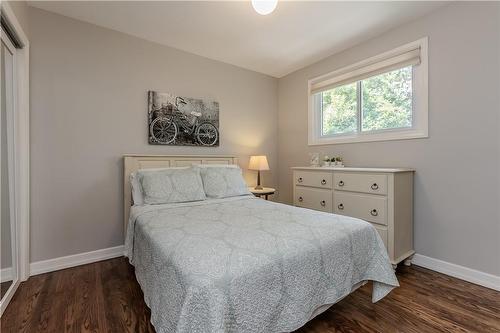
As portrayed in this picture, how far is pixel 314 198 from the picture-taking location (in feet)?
9.34

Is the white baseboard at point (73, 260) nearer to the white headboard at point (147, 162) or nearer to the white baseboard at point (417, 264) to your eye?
the white baseboard at point (417, 264)

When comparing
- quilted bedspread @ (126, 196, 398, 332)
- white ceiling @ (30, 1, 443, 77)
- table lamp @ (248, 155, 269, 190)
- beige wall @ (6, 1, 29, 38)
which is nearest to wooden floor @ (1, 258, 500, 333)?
quilted bedspread @ (126, 196, 398, 332)

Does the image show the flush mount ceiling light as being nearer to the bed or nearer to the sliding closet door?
the bed

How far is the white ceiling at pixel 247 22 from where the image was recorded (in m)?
2.15

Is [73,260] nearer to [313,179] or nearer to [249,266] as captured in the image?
[249,266]

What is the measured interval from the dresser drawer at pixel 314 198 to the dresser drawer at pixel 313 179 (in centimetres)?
6

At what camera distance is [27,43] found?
2.04 metres

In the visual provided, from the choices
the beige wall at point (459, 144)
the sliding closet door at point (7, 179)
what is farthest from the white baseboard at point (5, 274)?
the beige wall at point (459, 144)

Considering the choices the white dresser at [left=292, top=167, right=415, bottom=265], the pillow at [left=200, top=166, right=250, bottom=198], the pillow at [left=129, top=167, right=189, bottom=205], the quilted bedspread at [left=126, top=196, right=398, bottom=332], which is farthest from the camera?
the pillow at [left=200, top=166, right=250, bottom=198]

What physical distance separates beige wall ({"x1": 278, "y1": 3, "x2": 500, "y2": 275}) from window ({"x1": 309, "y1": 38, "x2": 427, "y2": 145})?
0.10 meters

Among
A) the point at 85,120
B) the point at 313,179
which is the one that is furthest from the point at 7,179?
the point at 313,179

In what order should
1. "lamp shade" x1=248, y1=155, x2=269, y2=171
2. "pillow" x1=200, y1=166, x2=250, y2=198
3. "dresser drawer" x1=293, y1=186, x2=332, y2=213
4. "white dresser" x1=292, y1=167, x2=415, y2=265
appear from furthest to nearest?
"lamp shade" x1=248, y1=155, x2=269, y2=171
"dresser drawer" x1=293, y1=186, x2=332, y2=213
"pillow" x1=200, y1=166, x2=250, y2=198
"white dresser" x1=292, y1=167, x2=415, y2=265

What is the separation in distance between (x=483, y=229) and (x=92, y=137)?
3651mm

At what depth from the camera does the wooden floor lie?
4.80 feet
